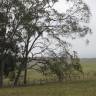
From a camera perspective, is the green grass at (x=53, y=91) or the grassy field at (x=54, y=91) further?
the grassy field at (x=54, y=91)

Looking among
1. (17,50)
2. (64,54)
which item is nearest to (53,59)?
(64,54)

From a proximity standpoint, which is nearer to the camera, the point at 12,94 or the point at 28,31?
the point at 12,94

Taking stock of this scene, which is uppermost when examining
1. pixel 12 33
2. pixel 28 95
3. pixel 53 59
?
pixel 12 33

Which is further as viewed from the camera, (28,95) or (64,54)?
(64,54)

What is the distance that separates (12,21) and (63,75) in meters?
10.4

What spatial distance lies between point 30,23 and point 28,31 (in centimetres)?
117

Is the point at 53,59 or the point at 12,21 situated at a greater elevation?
the point at 12,21

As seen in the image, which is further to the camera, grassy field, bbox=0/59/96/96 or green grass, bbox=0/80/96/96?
grassy field, bbox=0/59/96/96

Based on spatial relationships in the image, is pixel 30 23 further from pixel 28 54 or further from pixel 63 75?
pixel 63 75

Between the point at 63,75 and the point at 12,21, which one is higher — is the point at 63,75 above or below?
below

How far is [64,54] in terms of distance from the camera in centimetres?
5488

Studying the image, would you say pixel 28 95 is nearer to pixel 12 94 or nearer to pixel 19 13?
pixel 12 94

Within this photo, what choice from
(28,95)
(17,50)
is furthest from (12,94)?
(17,50)

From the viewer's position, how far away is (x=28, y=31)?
53.8 meters
